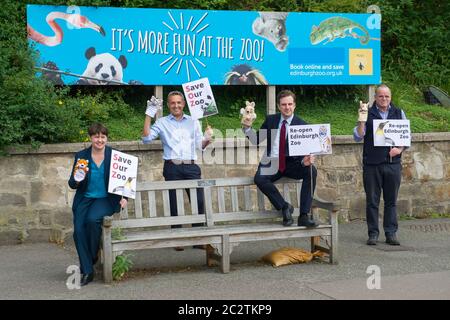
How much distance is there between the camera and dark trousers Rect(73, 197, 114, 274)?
755 centimetres

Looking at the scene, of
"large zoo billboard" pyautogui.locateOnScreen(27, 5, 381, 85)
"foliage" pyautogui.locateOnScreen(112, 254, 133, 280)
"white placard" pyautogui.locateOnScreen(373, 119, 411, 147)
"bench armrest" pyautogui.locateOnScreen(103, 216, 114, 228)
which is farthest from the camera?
"large zoo billboard" pyautogui.locateOnScreen(27, 5, 381, 85)

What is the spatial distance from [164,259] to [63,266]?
1136 mm

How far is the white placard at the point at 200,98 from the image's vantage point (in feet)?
29.5

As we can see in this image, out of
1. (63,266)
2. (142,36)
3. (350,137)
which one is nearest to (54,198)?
(63,266)

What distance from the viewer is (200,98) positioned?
9000 millimetres

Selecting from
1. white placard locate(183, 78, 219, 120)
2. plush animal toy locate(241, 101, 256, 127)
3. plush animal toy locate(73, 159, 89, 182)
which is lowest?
plush animal toy locate(73, 159, 89, 182)

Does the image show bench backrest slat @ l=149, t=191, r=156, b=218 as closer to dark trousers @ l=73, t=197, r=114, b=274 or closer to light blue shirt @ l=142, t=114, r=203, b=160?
dark trousers @ l=73, t=197, r=114, b=274

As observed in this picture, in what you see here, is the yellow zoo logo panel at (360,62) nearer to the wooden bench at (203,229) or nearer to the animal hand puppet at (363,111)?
the animal hand puppet at (363,111)

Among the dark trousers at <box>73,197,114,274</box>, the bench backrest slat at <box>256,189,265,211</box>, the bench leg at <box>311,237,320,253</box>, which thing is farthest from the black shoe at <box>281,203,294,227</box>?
the dark trousers at <box>73,197,114,274</box>

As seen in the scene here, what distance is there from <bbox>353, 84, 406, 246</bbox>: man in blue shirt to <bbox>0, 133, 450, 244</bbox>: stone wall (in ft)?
4.77

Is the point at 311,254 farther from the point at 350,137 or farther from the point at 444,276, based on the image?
the point at 350,137

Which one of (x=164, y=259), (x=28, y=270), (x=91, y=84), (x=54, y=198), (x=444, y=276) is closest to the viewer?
(x=444, y=276)

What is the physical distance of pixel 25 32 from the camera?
11.1 m

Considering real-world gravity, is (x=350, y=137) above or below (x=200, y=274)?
above
